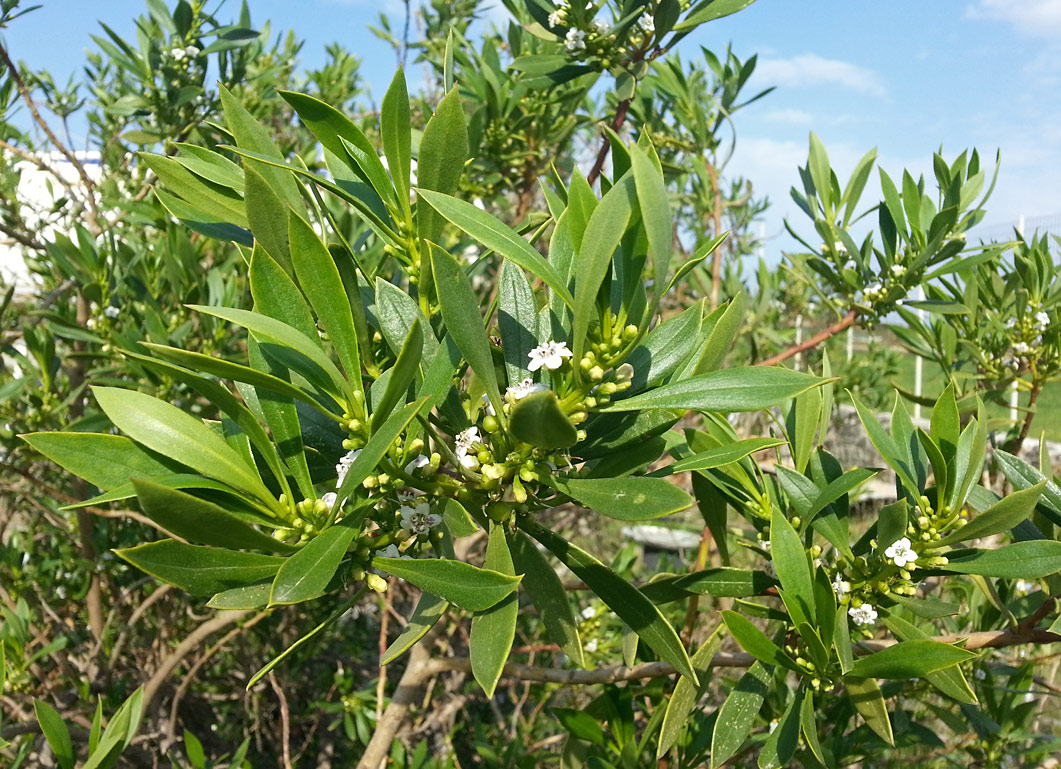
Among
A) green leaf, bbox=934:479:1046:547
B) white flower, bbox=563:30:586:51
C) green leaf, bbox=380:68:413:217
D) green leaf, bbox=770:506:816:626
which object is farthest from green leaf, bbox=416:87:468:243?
white flower, bbox=563:30:586:51

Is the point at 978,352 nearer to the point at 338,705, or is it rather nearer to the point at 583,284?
the point at 583,284

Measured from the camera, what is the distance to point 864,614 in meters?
0.92

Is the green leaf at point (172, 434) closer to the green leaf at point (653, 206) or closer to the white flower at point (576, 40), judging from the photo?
the green leaf at point (653, 206)

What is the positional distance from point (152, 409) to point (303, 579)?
20cm

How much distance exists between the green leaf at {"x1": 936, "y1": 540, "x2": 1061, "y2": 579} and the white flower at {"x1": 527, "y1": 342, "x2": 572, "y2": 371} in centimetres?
55

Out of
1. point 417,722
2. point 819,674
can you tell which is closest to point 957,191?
point 819,674

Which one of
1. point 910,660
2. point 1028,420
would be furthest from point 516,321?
point 1028,420

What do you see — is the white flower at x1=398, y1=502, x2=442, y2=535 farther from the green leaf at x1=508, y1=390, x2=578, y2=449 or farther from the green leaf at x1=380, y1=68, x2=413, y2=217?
the green leaf at x1=380, y1=68, x2=413, y2=217

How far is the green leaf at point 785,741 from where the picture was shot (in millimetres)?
840

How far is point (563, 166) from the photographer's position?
2656 mm

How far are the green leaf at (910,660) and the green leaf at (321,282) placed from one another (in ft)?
2.11

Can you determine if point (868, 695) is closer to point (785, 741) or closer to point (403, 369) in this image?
point (785, 741)

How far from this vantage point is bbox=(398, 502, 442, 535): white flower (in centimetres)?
69

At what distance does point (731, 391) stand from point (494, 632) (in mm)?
288
